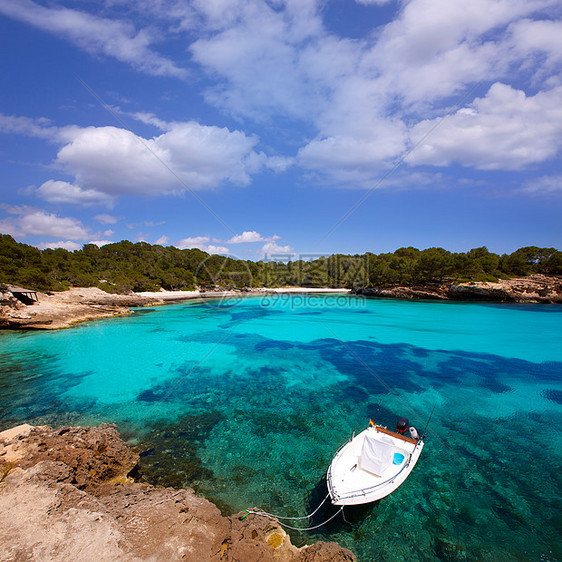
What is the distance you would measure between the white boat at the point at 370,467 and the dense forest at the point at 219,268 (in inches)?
1813

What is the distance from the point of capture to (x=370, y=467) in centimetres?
708

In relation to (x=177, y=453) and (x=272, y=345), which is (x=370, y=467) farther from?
(x=272, y=345)

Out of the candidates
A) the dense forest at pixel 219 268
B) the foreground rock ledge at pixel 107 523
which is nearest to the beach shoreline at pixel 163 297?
the dense forest at pixel 219 268

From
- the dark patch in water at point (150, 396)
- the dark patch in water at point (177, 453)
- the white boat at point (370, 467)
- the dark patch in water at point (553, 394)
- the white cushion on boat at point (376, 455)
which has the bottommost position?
the dark patch in water at point (150, 396)

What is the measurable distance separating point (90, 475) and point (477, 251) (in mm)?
80094

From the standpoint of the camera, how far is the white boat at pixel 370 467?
6348 mm

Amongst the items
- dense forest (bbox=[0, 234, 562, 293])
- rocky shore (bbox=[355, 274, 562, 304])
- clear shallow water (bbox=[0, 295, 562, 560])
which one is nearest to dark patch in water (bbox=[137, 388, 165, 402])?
clear shallow water (bbox=[0, 295, 562, 560])

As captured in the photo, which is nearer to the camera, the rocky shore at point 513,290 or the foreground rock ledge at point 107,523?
the foreground rock ledge at point 107,523

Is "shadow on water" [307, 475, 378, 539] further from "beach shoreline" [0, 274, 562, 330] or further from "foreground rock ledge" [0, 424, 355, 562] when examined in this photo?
"beach shoreline" [0, 274, 562, 330]

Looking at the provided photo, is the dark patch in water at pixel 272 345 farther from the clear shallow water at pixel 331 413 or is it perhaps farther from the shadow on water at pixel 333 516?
the shadow on water at pixel 333 516

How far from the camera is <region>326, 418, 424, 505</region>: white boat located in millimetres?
6348

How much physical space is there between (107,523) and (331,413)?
9.10 meters

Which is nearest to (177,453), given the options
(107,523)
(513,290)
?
(107,523)

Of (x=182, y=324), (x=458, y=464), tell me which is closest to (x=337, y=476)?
(x=458, y=464)
